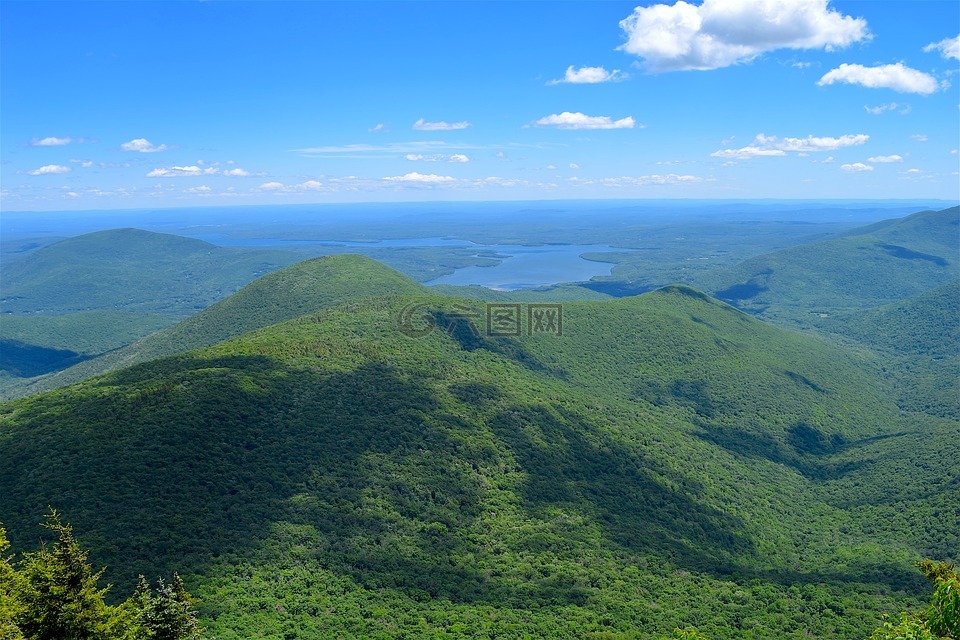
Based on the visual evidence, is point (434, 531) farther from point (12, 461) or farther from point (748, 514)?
point (748, 514)

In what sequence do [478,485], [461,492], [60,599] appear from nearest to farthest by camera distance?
1. [60,599]
2. [461,492]
3. [478,485]

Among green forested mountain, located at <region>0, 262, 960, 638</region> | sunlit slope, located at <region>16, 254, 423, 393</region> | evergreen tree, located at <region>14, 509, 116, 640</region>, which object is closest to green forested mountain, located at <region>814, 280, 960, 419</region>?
green forested mountain, located at <region>0, 262, 960, 638</region>

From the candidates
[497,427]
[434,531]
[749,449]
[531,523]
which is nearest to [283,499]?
[434,531]

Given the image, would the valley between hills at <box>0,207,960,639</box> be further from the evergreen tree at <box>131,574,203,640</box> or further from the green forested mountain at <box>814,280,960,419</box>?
the evergreen tree at <box>131,574,203,640</box>

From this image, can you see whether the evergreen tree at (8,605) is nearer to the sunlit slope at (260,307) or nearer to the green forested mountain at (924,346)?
the sunlit slope at (260,307)

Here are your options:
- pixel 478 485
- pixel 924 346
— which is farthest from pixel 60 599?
pixel 924 346

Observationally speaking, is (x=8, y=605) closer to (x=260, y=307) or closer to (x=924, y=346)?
(x=260, y=307)
